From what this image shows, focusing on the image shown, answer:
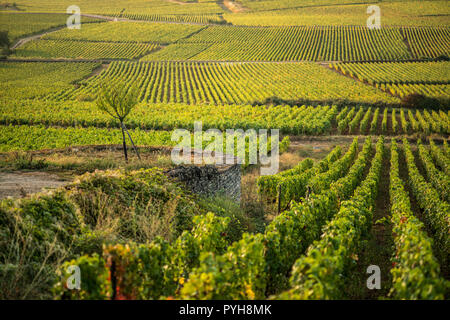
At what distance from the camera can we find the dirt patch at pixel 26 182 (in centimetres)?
957

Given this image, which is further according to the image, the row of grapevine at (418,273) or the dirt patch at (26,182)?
the dirt patch at (26,182)

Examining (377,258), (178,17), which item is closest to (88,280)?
(377,258)

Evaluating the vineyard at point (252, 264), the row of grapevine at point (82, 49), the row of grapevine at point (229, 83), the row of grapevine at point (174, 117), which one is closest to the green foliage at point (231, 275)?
the vineyard at point (252, 264)

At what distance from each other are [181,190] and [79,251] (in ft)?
13.1

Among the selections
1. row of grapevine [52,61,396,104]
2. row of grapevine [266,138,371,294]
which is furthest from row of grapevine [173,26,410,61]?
row of grapevine [266,138,371,294]

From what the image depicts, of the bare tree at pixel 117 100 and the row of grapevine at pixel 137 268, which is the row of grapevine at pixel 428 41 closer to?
the bare tree at pixel 117 100

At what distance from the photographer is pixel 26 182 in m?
10.7

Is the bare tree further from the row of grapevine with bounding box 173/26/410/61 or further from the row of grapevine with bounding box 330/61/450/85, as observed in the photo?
the row of grapevine with bounding box 173/26/410/61

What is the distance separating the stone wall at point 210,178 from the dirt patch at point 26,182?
3.67 metres

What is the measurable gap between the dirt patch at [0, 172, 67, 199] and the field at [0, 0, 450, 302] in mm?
84

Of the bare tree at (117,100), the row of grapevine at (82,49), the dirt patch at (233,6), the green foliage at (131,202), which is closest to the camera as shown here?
the green foliage at (131,202)

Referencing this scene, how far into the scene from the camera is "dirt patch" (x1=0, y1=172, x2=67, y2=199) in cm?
957

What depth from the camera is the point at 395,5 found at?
132 m

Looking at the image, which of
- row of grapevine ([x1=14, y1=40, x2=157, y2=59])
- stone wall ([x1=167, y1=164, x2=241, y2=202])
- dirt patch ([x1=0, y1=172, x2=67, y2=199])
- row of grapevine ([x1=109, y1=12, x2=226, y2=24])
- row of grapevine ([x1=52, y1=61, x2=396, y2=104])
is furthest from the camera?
row of grapevine ([x1=109, y1=12, x2=226, y2=24])
